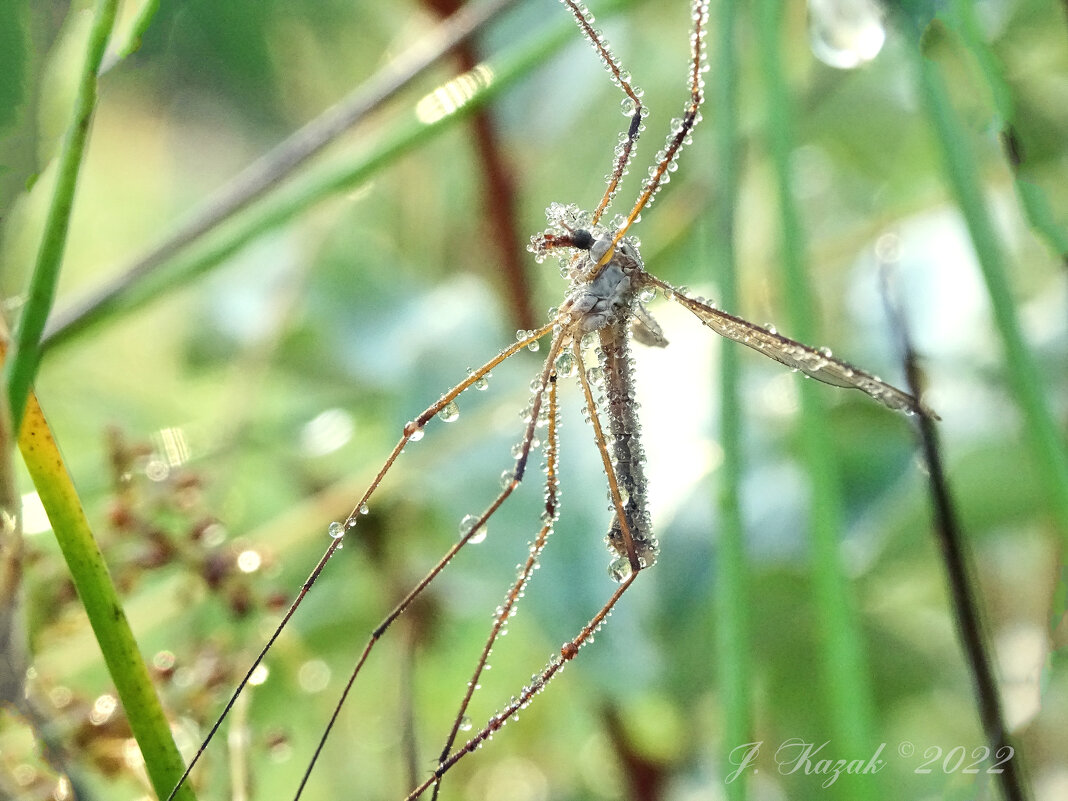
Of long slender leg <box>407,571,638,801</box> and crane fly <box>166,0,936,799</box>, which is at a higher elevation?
crane fly <box>166,0,936,799</box>

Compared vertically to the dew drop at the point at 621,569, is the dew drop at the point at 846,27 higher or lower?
higher

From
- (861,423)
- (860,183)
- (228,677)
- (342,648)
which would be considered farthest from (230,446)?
(860,183)

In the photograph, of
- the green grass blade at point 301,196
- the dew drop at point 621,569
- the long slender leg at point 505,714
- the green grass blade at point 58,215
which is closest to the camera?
the green grass blade at point 58,215

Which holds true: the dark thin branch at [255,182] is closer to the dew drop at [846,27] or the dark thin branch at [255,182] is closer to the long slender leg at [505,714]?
the dew drop at [846,27]

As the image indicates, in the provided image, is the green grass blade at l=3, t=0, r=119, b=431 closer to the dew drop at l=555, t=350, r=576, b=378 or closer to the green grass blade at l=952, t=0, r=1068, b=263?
the dew drop at l=555, t=350, r=576, b=378

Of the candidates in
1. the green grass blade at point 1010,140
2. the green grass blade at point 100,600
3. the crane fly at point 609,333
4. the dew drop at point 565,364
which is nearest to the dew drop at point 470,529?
the crane fly at point 609,333

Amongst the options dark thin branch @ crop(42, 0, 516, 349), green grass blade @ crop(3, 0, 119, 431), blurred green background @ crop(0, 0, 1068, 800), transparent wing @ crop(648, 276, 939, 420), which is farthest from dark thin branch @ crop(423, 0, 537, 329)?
green grass blade @ crop(3, 0, 119, 431)

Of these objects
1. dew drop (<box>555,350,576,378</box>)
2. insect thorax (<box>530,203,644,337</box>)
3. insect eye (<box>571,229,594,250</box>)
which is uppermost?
insect eye (<box>571,229,594,250</box>)

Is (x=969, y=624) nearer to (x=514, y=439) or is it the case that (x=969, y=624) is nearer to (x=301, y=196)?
(x=514, y=439)
